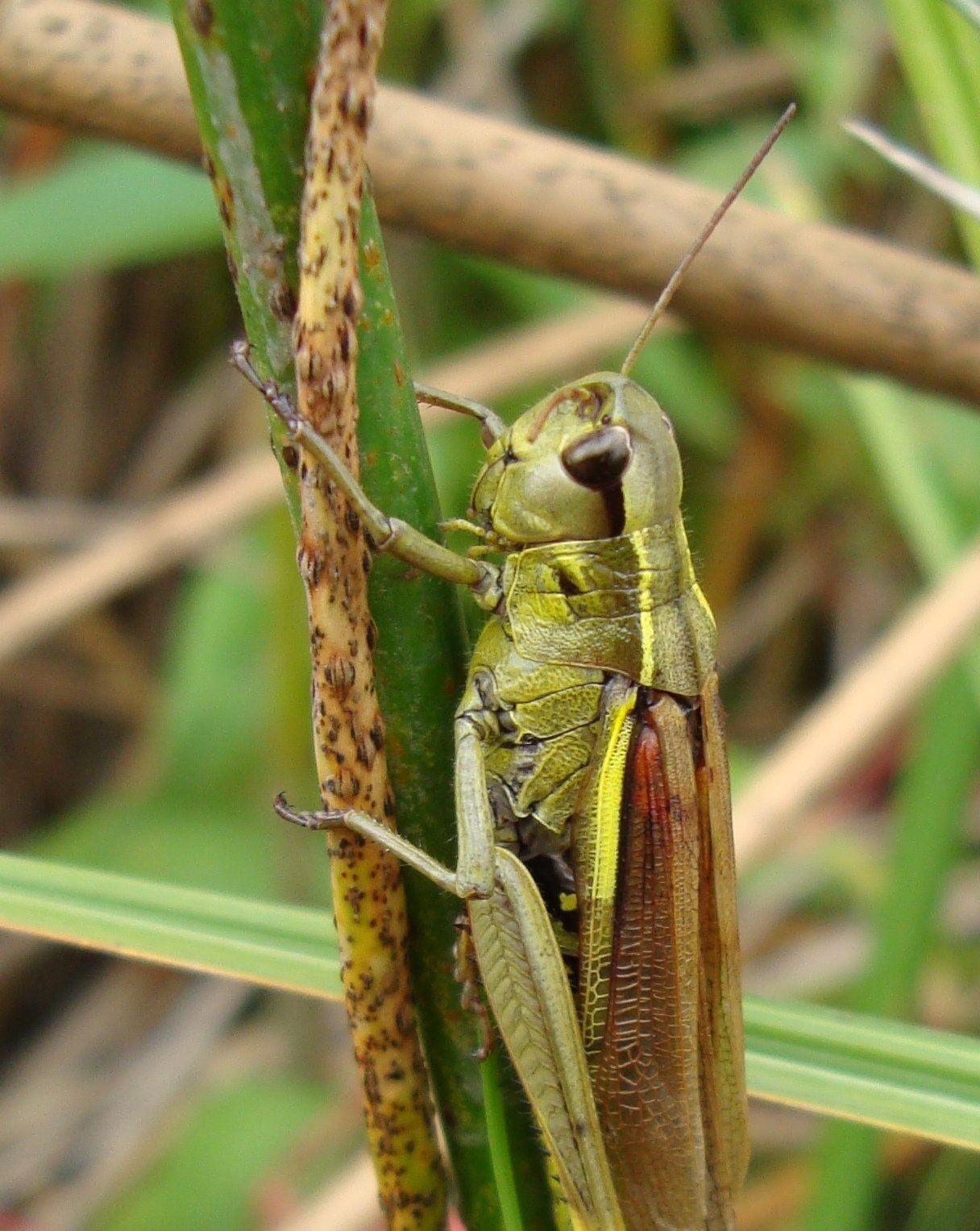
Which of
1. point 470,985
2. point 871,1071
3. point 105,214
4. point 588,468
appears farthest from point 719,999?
point 105,214

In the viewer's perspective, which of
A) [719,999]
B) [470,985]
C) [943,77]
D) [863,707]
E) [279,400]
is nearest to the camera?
[279,400]

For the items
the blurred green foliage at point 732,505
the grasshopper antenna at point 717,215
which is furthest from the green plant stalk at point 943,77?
the grasshopper antenna at point 717,215

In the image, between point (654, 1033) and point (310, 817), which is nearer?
point (310, 817)

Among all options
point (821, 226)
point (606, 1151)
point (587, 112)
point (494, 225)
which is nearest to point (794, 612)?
point (587, 112)

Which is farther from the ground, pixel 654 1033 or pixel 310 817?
pixel 310 817

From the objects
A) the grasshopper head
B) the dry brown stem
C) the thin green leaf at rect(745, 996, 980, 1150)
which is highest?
the grasshopper head

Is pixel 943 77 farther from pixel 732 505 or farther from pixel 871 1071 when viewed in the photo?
pixel 732 505

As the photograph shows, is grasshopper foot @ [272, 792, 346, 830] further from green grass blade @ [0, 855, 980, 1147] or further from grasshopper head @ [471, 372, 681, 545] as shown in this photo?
grasshopper head @ [471, 372, 681, 545]

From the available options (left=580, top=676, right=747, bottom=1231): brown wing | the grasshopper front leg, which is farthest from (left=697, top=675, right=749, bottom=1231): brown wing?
the grasshopper front leg
